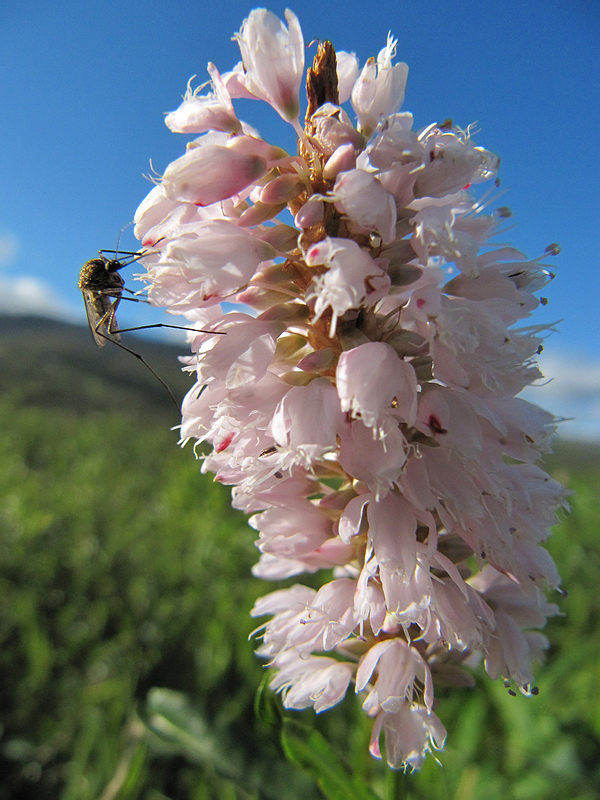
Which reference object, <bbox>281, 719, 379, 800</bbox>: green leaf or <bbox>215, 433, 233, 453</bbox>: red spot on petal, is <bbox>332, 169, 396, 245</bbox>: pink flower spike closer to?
<bbox>215, 433, 233, 453</bbox>: red spot on petal

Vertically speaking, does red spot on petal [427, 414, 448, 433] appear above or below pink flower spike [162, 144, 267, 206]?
below

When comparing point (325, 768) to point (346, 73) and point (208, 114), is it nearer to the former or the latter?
point (208, 114)

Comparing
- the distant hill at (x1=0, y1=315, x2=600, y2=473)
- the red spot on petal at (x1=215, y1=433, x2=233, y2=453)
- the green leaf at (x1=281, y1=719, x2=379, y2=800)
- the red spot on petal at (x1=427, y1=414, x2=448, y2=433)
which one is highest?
the red spot on petal at (x1=427, y1=414, x2=448, y2=433)

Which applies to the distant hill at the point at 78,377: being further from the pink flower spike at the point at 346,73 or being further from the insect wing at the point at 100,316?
the pink flower spike at the point at 346,73

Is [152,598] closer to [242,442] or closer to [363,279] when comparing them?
[242,442]

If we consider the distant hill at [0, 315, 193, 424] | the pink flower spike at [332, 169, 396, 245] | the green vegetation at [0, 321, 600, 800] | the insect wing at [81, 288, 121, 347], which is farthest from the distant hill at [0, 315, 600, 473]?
the pink flower spike at [332, 169, 396, 245]

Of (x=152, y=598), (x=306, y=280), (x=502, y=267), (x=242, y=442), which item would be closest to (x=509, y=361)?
(x=502, y=267)

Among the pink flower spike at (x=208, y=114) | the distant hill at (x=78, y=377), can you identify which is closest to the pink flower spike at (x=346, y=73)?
the pink flower spike at (x=208, y=114)
